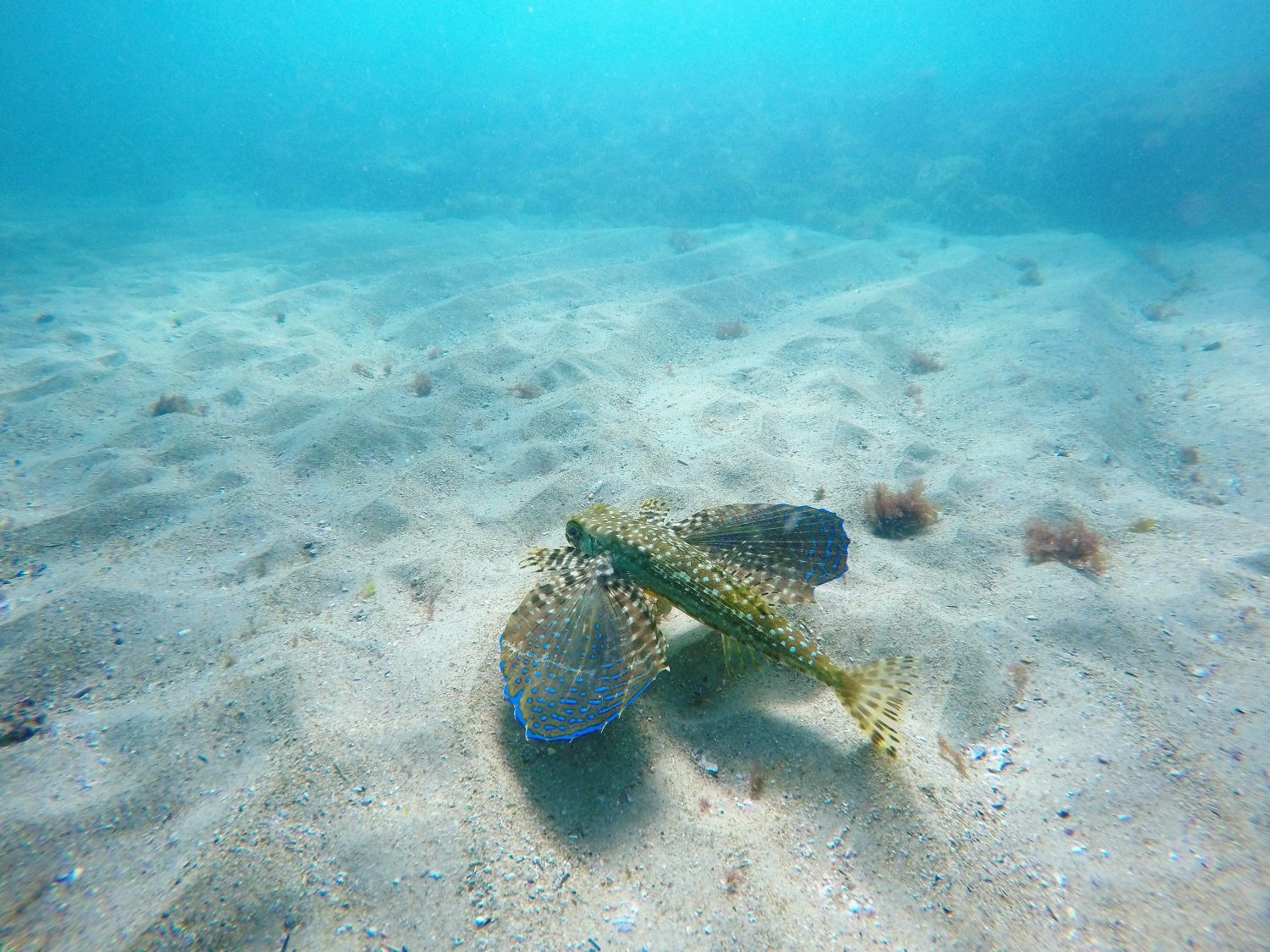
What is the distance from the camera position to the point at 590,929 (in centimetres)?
253

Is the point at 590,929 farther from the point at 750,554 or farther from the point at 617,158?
the point at 617,158

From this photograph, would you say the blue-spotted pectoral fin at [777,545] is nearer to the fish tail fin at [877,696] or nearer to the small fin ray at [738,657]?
the small fin ray at [738,657]

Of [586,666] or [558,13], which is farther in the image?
[558,13]

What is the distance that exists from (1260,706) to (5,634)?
845 centimetres

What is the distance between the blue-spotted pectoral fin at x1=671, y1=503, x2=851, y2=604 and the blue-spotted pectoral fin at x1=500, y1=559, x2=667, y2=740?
0.74m

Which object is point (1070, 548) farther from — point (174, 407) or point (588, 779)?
point (174, 407)

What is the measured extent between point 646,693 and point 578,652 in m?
0.71

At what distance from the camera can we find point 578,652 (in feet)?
10.2

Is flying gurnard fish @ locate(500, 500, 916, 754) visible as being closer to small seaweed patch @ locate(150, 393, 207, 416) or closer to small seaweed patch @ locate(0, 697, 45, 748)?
small seaweed patch @ locate(0, 697, 45, 748)

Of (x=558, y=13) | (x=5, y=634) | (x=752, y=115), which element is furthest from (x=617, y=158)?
(x=558, y=13)

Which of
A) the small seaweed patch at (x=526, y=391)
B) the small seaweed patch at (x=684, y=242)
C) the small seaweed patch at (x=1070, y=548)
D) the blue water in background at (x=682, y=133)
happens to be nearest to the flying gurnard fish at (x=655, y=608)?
the small seaweed patch at (x=1070, y=548)

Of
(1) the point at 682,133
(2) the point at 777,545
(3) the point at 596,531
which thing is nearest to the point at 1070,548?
(2) the point at 777,545

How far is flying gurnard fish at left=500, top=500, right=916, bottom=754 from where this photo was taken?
2.90m

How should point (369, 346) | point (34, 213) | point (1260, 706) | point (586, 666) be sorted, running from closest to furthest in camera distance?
point (586, 666)
point (1260, 706)
point (369, 346)
point (34, 213)
